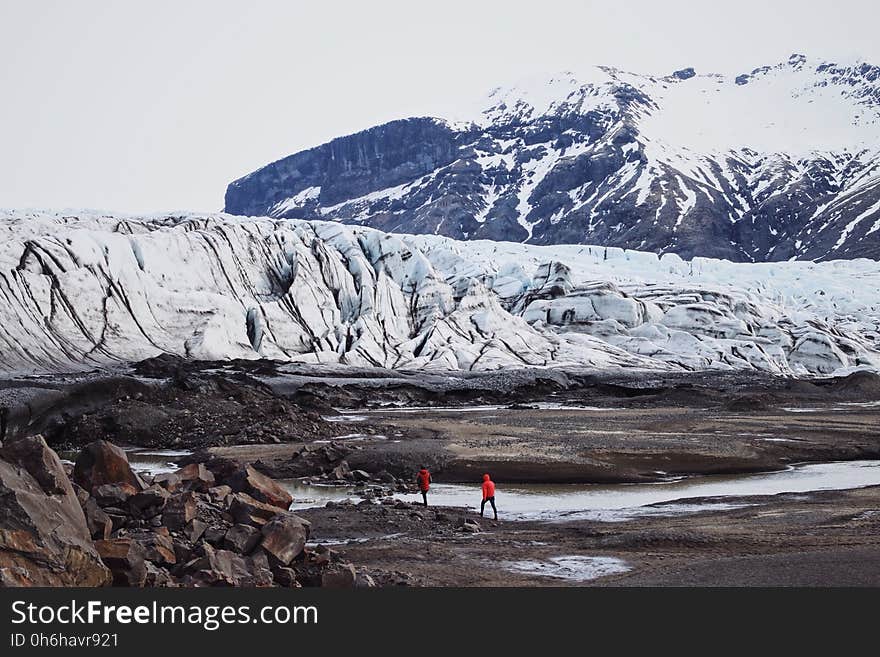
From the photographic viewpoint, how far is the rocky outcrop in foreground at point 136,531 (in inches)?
379

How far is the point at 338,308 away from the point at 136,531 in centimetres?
6276

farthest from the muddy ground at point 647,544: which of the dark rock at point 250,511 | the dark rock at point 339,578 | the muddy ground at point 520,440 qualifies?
the dark rock at point 250,511

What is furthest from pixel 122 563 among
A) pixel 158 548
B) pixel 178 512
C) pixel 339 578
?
pixel 178 512

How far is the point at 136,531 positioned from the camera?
1267 centimetres

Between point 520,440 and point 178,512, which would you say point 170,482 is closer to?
point 178,512

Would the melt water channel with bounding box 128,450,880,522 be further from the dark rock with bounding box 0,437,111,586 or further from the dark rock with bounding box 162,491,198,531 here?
the dark rock with bounding box 0,437,111,586

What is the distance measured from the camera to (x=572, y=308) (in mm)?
89562

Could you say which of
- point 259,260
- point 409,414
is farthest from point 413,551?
point 259,260

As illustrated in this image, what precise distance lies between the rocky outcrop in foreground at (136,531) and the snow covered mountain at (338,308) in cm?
4225

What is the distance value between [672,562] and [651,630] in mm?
4788

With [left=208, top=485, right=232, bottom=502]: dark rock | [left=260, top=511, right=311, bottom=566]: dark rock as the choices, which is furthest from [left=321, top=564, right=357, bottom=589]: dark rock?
[left=208, top=485, right=232, bottom=502]: dark rock

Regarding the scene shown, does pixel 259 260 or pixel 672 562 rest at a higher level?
pixel 259 260

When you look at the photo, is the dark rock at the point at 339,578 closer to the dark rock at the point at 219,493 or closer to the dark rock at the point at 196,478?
the dark rock at the point at 219,493

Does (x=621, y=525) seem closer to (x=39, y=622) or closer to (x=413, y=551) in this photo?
(x=413, y=551)
